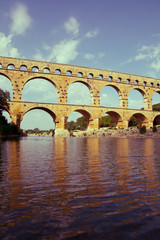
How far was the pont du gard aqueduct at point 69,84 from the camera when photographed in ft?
109

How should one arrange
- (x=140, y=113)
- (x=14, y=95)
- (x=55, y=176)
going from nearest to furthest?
1. (x=55, y=176)
2. (x=14, y=95)
3. (x=140, y=113)

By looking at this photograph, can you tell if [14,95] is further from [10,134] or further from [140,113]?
[140,113]

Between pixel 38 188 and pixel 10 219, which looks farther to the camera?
pixel 38 188

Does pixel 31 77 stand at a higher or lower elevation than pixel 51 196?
higher

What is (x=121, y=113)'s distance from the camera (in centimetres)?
3984

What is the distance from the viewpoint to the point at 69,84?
3706cm

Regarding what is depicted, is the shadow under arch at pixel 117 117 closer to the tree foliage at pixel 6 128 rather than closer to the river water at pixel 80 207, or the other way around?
the tree foliage at pixel 6 128

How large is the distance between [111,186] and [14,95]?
32.4m

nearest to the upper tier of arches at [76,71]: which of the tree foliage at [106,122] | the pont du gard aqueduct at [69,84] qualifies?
the pont du gard aqueduct at [69,84]

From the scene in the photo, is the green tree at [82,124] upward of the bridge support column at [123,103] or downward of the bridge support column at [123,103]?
downward

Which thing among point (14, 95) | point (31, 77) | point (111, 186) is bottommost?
point (111, 186)

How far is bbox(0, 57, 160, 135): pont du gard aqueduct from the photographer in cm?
3334

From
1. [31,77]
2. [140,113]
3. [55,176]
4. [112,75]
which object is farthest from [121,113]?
[55,176]

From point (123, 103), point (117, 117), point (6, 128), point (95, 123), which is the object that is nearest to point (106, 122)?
point (123, 103)
